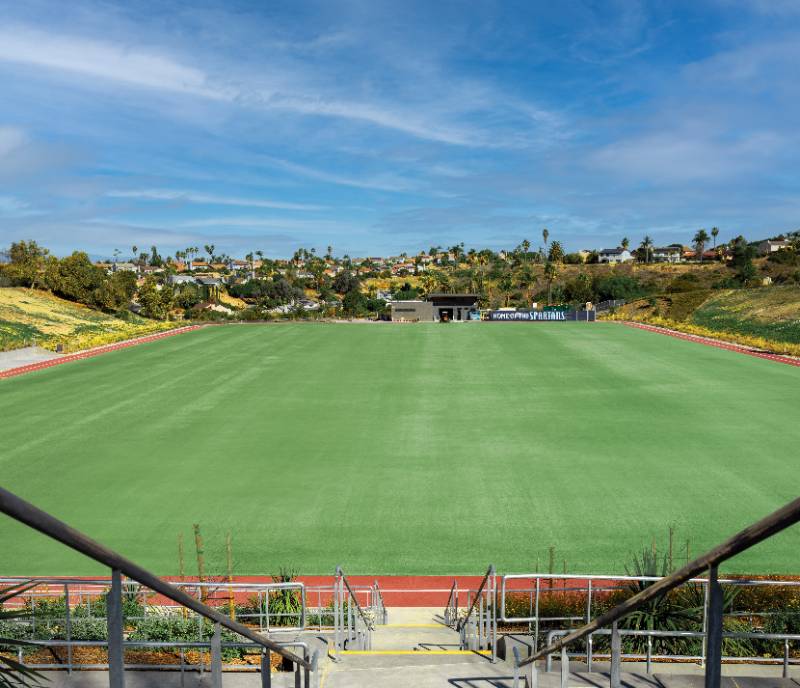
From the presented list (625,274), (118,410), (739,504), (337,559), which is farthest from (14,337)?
(625,274)

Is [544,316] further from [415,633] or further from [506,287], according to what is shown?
[415,633]

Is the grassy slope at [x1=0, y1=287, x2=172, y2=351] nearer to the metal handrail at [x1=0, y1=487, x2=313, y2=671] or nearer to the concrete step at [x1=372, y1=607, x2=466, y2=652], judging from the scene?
the concrete step at [x1=372, y1=607, x2=466, y2=652]

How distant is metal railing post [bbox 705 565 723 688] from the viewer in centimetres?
246

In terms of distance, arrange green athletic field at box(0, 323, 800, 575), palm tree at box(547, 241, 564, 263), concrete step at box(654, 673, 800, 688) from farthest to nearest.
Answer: palm tree at box(547, 241, 564, 263), green athletic field at box(0, 323, 800, 575), concrete step at box(654, 673, 800, 688)

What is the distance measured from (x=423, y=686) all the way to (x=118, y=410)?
25814mm

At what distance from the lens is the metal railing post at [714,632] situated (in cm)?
246

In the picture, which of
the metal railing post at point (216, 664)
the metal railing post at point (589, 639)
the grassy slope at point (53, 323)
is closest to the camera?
the metal railing post at point (216, 664)

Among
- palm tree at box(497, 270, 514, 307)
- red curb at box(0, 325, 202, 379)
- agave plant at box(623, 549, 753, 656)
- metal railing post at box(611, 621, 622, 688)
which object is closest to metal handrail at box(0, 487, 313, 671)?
metal railing post at box(611, 621, 622, 688)

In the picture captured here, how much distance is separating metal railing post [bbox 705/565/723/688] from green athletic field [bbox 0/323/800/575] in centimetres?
1149

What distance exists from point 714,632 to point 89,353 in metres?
51.0

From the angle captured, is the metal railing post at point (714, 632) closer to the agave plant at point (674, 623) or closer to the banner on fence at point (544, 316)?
the agave plant at point (674, 623)

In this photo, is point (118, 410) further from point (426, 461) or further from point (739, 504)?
point (739, 504)

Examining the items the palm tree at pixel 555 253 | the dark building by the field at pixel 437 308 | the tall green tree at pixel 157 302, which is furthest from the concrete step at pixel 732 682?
the palm tree at pixel 555 253

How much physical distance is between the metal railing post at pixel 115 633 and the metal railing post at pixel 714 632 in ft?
7.11
